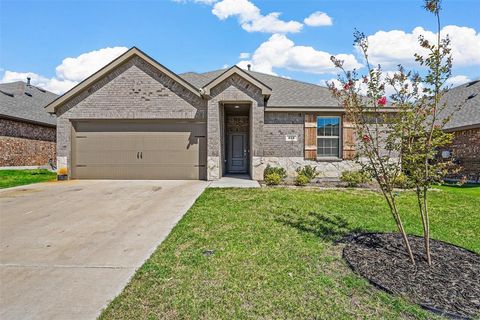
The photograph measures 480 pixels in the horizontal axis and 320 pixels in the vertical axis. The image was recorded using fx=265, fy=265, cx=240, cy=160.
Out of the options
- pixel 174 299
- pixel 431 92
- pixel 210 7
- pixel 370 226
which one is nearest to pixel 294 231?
pixel 370 226

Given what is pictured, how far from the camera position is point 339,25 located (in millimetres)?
8016

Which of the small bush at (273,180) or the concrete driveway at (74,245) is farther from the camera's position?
the small bush at (273,180)

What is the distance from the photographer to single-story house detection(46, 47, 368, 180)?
1188 cm

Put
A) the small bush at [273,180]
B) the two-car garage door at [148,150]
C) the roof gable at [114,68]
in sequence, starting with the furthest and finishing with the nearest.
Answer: the two-car garage door at [148,150]
the roof gable at [114,68]
the small bush at [273,180]

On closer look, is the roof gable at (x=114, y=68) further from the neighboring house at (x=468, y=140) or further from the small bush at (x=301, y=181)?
the neighboring house at (x=468, y=140)

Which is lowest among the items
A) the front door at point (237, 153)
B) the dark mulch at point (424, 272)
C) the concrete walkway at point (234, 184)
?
the dark mulch at point (424, 272)

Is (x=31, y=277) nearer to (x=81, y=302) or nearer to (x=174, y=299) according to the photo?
(x=81, y=302)

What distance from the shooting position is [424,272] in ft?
11.1

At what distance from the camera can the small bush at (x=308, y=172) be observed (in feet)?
38.2

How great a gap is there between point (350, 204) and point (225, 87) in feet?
23.7

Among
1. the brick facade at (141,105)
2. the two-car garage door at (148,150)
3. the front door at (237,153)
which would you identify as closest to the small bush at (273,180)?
the brick facade at (141,105)

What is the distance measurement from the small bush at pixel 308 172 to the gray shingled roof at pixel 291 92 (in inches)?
117

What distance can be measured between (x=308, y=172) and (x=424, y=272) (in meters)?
8.39

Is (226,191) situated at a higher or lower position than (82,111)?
lower
